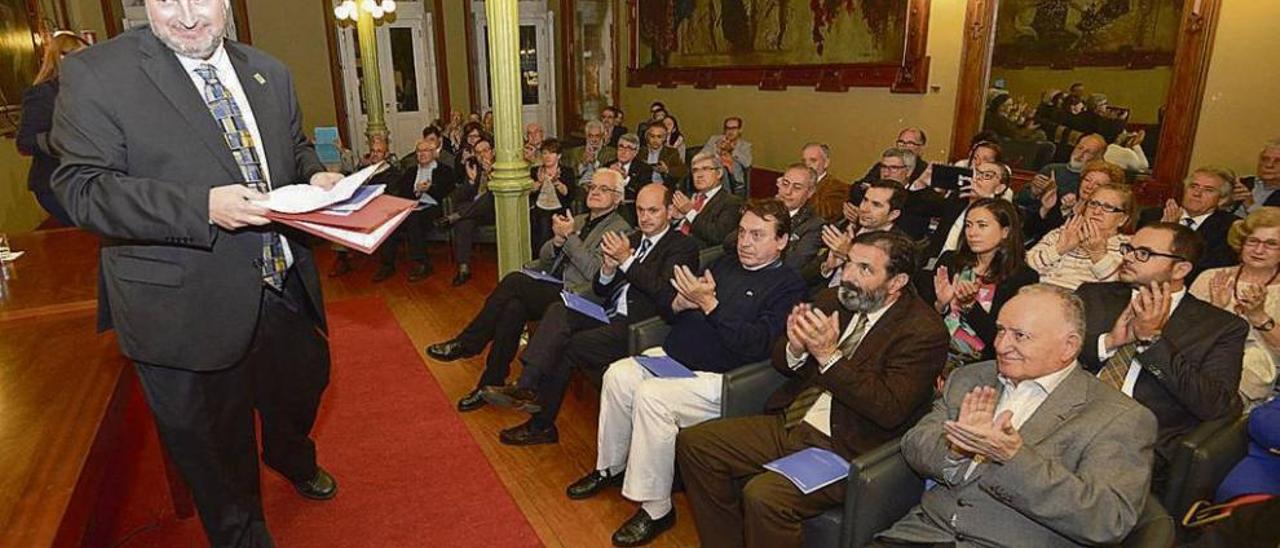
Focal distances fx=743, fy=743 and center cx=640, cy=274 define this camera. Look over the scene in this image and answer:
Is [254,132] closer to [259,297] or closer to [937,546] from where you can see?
[259,297]

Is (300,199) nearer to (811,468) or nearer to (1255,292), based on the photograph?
(811,468)

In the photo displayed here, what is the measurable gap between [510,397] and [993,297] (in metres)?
2.34

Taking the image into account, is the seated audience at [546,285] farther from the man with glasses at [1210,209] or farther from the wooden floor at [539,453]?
the man with glasses at [1210,209]

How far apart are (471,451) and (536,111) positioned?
9.93 metres

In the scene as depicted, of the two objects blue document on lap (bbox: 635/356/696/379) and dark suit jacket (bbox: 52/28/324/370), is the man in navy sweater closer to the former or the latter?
blue document on lap (bbox: 635/356/696/379)

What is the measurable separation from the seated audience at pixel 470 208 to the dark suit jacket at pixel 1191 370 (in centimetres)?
487

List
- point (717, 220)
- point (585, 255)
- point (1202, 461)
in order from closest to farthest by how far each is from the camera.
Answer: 1. point (1202, 461)
2. point (585, 255)
3. point (717, 220)

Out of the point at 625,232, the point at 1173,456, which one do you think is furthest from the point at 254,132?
the point at 1173,456

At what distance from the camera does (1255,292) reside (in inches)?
111

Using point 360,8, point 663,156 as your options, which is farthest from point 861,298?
point 360,8

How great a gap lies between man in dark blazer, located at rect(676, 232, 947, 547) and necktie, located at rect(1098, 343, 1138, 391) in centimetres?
64

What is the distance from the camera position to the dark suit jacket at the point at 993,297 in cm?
301

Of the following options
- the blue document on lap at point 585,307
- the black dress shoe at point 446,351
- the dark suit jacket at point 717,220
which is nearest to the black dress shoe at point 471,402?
the black dress shoe at point 446,351

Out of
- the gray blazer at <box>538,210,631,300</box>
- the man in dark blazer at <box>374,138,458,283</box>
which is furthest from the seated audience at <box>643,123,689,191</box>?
the gray blazer at <box>538,210,631,300</box>
